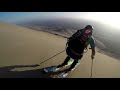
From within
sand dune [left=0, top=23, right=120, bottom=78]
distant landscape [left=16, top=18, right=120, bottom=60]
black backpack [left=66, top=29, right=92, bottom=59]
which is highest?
black backpack [left=66, top=29, right=92, bottom=59]

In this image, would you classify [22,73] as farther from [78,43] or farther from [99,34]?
[99,34]

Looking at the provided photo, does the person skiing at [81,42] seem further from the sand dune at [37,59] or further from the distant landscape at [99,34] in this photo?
the distant landscape at [99,34]

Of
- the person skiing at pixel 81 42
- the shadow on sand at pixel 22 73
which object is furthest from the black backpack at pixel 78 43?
the shadow on sand at pixel 22 73

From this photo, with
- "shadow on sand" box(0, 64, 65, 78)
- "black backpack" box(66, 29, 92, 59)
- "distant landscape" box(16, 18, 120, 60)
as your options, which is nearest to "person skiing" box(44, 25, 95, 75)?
"black backpack" box(66, 29, 92, 59)

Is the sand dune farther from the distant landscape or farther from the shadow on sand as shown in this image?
the distant landscape

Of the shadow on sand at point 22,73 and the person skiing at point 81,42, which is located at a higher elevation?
the person skiing at point 81,42
